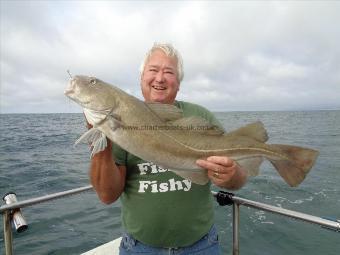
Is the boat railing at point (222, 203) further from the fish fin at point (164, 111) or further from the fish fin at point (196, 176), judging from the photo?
the fish fin at point (164, 111)

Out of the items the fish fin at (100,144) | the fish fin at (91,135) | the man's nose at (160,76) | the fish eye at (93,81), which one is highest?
the man's nose at (160,76)

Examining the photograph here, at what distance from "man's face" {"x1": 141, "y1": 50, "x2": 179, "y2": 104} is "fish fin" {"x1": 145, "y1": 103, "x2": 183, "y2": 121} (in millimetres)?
448

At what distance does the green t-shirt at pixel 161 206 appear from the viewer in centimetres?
337

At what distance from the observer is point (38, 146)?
30984 mm

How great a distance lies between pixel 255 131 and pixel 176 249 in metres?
1.52

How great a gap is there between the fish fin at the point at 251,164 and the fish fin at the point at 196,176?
44 centimetres

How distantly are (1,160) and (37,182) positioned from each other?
298 inches

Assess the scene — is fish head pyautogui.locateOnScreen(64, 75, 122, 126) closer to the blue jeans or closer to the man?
the man

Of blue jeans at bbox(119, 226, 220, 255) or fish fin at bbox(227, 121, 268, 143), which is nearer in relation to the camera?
blue jeans at bbox(119, 226, 220, 255)

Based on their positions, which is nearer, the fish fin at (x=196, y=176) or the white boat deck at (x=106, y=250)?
the fish fin at (x=196, y=176)

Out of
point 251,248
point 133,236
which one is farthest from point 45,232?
point 133,236

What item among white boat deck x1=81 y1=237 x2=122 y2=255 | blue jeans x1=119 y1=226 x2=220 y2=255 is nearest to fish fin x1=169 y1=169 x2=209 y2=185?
blue jeans x1=119 y1=226 x2=220 y2=255

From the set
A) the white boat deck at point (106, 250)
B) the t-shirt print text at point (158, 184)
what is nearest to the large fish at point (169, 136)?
the t-shirt print text at point (158, 184)

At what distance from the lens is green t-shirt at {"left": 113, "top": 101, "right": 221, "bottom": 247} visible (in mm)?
3368
